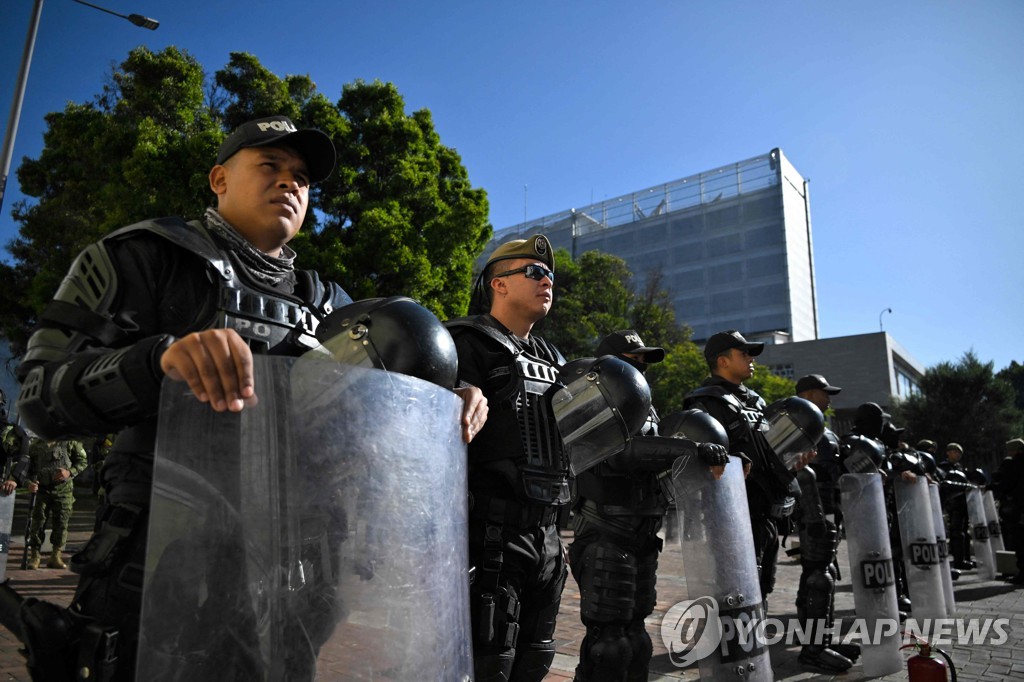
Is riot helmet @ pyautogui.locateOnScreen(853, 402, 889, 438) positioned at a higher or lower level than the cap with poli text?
lower

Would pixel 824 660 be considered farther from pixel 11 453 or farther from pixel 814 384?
pixel 11 453

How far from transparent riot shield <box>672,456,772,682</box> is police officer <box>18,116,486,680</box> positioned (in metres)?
2.30

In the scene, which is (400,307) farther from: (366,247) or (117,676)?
(366,247)

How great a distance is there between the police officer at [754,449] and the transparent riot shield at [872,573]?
18.0 inches

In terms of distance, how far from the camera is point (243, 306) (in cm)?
162

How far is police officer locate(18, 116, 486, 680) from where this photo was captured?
1228 millimetres

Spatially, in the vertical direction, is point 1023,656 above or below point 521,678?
below

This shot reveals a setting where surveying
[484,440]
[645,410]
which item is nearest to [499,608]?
[484,440]

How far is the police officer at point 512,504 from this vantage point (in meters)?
2.39

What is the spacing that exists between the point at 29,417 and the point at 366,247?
39.1 ft

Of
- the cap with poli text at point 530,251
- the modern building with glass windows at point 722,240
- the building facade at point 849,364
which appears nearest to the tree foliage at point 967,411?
the building facade at point 849,364

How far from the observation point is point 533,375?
2.79m

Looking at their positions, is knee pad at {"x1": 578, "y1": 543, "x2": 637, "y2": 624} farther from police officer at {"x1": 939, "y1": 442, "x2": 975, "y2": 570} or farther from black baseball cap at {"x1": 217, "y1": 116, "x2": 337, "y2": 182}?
police officer at {"x1": 939, "y1": 442, "x2": 975, "y2": 570}

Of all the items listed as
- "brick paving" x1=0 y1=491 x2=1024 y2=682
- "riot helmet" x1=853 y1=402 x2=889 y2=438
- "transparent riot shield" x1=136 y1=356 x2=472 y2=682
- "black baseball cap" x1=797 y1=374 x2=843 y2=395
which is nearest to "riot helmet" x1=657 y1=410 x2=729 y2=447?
"brick paving" x1=0 y1=491 x2=1024 y2=682
